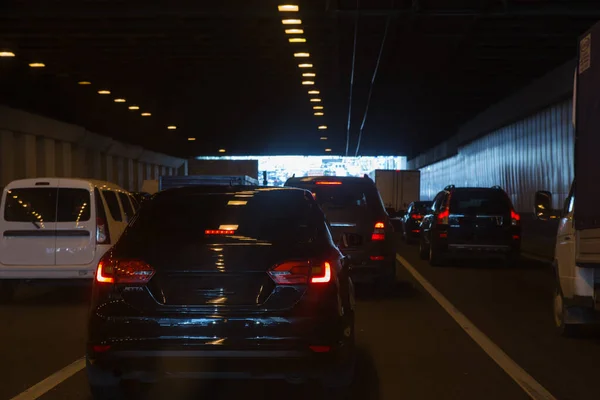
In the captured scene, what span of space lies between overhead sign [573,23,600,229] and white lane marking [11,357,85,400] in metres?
4.84

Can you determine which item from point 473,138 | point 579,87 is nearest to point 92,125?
point 473,138

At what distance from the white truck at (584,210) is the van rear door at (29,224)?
23.6 feet

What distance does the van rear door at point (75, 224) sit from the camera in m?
12.2

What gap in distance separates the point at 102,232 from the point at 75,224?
402 millimetres

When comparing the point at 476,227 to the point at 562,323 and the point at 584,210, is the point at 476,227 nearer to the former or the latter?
Result: the point at 562,323

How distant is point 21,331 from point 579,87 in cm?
677

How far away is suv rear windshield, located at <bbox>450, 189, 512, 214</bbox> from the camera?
61.5 feet

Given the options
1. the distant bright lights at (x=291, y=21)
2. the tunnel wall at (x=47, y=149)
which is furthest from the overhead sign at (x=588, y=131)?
the tunnel wall at (x=47, y=149)

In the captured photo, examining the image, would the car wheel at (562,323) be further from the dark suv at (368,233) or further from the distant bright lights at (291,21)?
the distant bright lights at (291,21)

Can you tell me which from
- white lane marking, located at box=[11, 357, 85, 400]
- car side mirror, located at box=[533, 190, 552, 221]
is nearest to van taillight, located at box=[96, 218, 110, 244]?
white lane marking, located at box=[11, 357, 85, 400]

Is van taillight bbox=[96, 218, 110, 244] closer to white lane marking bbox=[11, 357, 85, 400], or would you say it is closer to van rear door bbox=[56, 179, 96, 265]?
van rear door bbox=[56, 179, 96, 265]

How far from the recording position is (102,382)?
5637 mm

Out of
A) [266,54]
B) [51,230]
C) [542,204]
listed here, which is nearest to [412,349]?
[542,204]

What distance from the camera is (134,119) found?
122 ft
